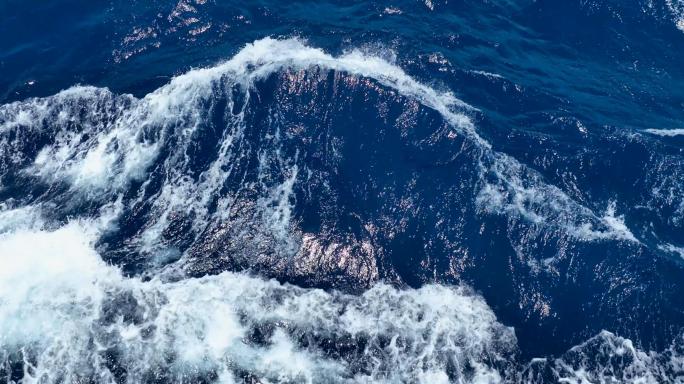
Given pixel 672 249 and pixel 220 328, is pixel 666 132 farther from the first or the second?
pixel 220 328

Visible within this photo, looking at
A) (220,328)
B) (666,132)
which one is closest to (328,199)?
(220,328)

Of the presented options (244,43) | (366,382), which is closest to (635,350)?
(366,382)

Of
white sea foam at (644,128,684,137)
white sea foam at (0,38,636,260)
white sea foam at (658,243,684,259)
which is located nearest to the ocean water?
white sea foam at (658,243,684,259)

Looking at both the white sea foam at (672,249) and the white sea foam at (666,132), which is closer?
the white sea foam at (672,249)

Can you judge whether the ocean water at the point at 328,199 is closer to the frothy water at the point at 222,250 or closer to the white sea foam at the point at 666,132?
the frothy water at the point at 222,250

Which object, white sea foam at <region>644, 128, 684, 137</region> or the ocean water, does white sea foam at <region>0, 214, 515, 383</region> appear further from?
white sea foam at <region>644, 128, 684, 137</region>

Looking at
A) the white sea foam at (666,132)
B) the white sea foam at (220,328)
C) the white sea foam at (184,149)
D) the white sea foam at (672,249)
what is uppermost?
the white sea foam at (666,132)

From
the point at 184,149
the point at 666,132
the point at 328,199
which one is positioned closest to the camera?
the point at 328,199

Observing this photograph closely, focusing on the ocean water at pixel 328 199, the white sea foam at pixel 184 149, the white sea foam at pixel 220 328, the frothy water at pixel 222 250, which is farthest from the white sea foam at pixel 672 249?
the white sea foam at pixel 220 328

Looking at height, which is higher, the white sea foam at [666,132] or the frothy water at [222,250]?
the white sea foam at [666,132]

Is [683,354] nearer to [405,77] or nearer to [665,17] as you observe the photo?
[405,77]
